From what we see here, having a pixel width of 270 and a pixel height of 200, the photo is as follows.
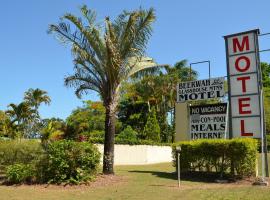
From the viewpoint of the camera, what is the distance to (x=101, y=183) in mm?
14805

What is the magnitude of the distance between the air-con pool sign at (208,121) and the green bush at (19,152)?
7468 millimetres

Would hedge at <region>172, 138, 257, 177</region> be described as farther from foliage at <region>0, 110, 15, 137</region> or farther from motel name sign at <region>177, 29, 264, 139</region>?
foliage at <region>0, 110, 15, 137</region>

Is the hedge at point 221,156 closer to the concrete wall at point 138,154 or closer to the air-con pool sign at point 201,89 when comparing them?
the air-con pool sign at point 201,89

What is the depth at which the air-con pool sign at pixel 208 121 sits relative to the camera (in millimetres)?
18281

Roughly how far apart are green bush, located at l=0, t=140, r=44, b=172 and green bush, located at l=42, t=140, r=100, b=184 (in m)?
0.63

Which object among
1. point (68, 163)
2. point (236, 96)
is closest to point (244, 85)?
point (236, 96)

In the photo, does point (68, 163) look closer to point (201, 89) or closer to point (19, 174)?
point (19, 174)

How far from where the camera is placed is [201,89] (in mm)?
19281

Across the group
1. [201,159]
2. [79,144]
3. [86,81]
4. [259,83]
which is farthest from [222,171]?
[86,81]

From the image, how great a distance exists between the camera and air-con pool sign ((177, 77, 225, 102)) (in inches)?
740

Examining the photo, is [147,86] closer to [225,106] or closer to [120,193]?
[225,106]

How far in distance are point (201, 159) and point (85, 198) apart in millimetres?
6509

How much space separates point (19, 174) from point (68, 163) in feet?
6.14

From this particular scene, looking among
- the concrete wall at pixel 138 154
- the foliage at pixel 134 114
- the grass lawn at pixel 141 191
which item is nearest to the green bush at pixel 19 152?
the grass lawn at pixel 141 191
